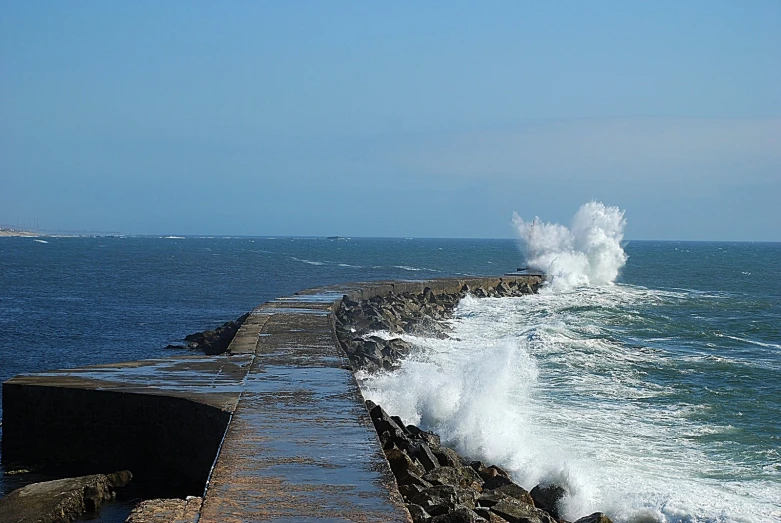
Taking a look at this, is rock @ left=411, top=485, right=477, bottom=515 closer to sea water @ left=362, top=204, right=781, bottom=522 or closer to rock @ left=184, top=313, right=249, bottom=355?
sea water @ left=362, top=204, right=781, bottom=522

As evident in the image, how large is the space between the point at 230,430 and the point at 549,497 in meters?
3.27

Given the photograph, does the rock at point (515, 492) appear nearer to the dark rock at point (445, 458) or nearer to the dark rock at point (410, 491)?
the dark rock at point (445, 458)

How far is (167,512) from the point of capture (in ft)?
17.3

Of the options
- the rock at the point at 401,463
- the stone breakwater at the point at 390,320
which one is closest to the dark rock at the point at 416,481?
the rock at the point at 401,463

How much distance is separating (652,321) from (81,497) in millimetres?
20293

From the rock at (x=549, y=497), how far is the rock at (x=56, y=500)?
12.4 ft

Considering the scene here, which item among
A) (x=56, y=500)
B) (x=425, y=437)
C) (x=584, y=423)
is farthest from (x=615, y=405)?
(x=56, y=500)

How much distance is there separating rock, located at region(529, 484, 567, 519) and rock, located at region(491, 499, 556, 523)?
4.49ft

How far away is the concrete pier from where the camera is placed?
5.02 metres

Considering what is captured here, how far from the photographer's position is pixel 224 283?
4047 centimetres

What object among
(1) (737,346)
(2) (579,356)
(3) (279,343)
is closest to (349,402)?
(3) (279,343)

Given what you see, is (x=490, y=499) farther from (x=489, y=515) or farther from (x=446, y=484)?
(x=489, y=515)

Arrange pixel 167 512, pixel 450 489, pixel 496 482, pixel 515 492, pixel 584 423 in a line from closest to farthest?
pixel 167 512
pixel 450 489
pixel 515 492
pixel 496 482
pixel 584 423

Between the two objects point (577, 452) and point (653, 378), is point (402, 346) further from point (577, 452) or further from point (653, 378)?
point (577, 452)
